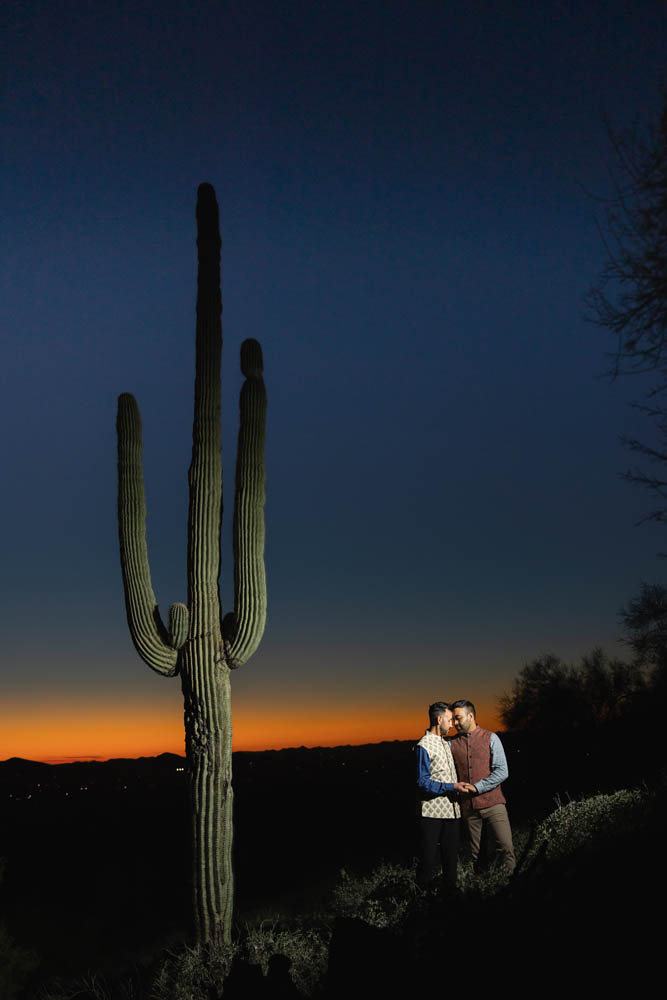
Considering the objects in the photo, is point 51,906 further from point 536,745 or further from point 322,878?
point 536,745

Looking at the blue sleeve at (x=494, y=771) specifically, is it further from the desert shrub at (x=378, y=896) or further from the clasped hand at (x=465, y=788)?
the desert shrub at (x=378, y=896)

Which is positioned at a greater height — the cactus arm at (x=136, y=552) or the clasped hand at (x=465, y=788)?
the cactus arm at (x=136, y=552)

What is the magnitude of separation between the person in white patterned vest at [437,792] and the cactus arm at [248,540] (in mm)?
2122

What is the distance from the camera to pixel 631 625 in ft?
62.0

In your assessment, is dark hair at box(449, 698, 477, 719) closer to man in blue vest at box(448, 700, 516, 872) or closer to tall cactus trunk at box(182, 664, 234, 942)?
man in blue vest at box(448, 700, 516, 872)

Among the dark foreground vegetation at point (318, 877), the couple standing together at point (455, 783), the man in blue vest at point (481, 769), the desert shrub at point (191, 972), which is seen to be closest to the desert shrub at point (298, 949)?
the dark foreground vegetation at point (318, 877)

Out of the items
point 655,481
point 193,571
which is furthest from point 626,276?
point 193,571

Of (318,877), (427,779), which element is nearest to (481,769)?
(427,779)

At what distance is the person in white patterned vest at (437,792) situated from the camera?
8.41m

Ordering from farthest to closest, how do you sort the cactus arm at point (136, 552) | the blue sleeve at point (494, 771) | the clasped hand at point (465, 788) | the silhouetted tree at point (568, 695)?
1. the silhouetted tree at point (568, 695)
2. the cactus arm at point (136, 552)
3. the blue sleeve at point (494, 771)
4. the clasped hand at point (465, 788)

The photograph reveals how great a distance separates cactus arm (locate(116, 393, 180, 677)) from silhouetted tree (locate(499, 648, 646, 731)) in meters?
29.0

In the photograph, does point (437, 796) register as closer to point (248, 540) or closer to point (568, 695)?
point (248, 540)

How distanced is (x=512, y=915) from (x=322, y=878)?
28964 millimetres

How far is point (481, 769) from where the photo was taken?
8883 millimetres
